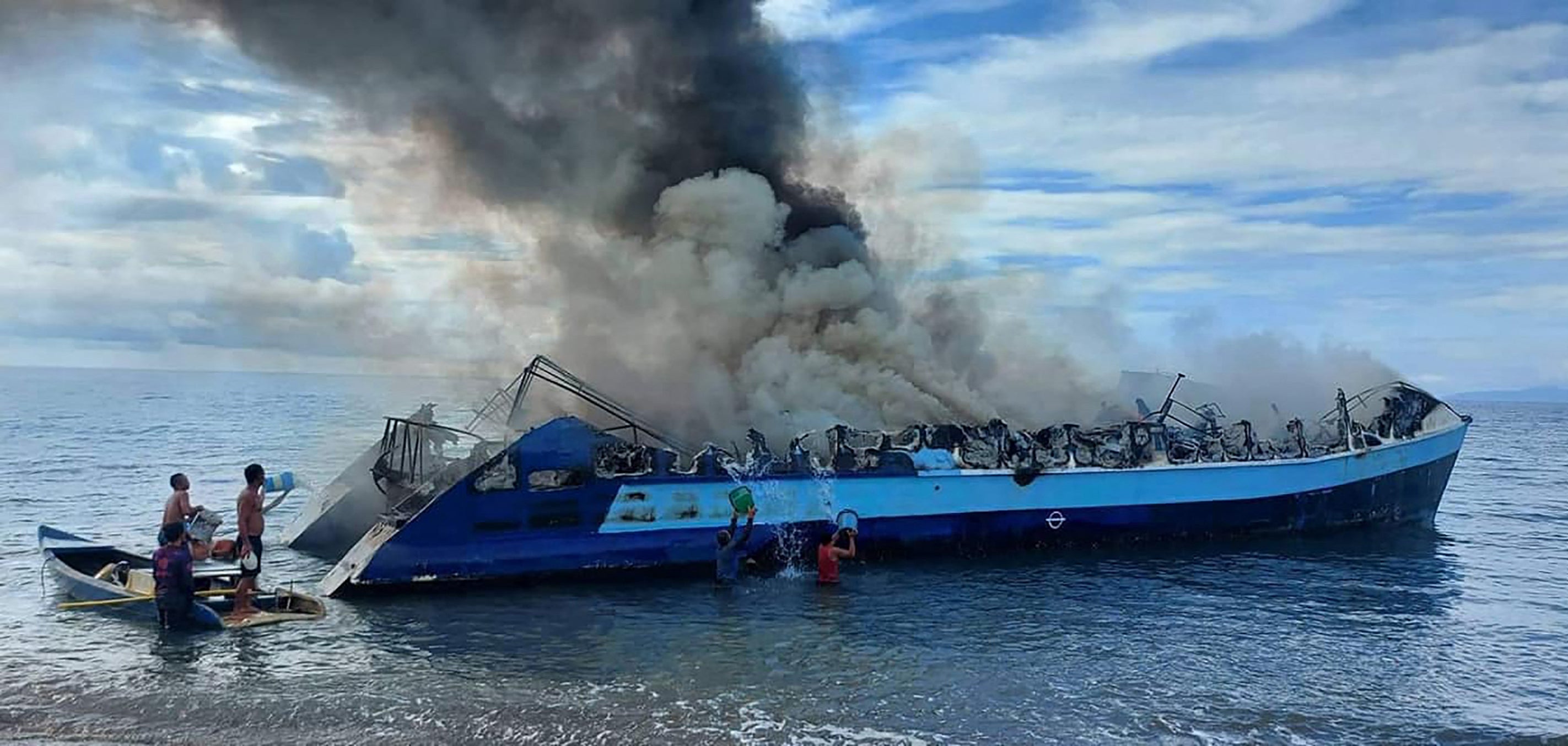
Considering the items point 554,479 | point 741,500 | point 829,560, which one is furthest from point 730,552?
point 554,479

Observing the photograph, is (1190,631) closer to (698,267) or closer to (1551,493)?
(698,267)

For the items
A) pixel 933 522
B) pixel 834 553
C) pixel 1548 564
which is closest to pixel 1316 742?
pixel 834 553

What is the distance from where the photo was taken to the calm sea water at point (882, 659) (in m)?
13.7

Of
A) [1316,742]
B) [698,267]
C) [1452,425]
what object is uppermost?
[698,267]

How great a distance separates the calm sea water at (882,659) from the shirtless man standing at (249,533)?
1.06m

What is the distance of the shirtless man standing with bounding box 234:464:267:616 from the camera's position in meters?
18.0

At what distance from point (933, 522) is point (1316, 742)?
39.6 feet

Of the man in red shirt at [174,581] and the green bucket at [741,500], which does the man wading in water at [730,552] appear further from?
the man in red shirt at [174,581]

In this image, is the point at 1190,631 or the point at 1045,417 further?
the point at 1045,417

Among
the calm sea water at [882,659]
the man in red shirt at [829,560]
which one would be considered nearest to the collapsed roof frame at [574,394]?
the man in red shirt at [829,560]

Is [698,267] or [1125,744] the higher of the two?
[698,267]

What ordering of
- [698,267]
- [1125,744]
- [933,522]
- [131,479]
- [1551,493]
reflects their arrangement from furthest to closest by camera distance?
[1551,493]
[131,479]
[698,267]
[933,522]
[1125,744]

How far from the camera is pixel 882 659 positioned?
55.2ft

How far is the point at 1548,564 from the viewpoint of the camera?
2875 cm
